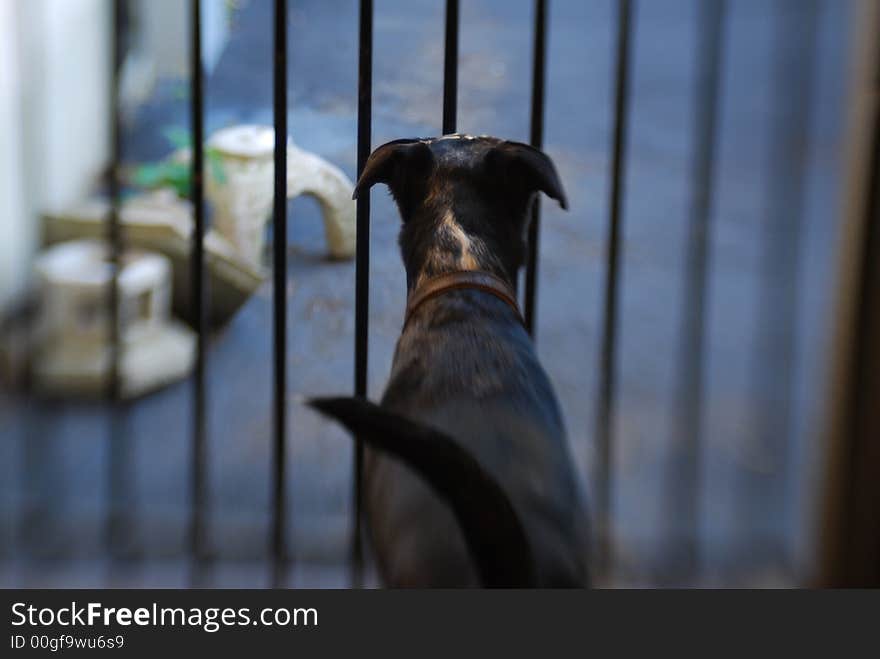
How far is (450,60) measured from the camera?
1514 millimetres

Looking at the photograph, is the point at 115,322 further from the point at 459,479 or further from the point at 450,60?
the point at 459,479

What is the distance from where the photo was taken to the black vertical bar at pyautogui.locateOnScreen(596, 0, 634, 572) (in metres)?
1.72

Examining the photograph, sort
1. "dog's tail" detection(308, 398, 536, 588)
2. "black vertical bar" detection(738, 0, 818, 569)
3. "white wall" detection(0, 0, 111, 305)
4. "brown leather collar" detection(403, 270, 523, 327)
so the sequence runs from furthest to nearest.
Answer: "white wall" detection(0, 0, 111, 305) < "black vertical bar" detection(738, 0, 818, 569) < "brown leather collar" detection(403, 270, 523, 327) < "dog's tail" detection(308, 398, 536, 588)

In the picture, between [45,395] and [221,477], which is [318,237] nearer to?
[221,477]

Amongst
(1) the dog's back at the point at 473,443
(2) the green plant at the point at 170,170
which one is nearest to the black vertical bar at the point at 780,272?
(1) the dog's back at the point at 473,443

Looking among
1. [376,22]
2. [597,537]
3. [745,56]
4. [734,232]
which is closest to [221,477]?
[597,537]

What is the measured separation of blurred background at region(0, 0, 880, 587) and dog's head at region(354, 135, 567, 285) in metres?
0.33

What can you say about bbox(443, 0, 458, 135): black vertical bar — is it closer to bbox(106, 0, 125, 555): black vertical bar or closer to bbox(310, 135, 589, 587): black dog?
bbox(310, 135, 589, 587): black dog

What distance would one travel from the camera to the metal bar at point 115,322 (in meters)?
1.93

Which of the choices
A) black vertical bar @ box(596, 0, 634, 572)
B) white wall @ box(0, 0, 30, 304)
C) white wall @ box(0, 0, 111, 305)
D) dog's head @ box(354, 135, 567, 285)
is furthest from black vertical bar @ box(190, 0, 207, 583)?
white wall @ box(0, 0, 30, 304)

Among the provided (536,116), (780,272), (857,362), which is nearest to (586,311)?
(780,272)

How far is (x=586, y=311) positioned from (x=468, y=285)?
92cm

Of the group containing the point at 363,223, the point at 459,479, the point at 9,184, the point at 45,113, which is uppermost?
the point at 45,113

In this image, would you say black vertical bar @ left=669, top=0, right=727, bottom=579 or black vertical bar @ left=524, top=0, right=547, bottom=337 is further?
black vertical bar @ left=669, top=0, right=727, bottom=579
